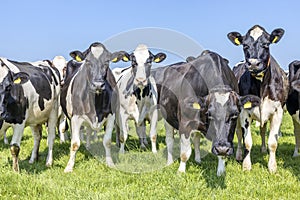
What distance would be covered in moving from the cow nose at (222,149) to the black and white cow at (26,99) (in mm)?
3411

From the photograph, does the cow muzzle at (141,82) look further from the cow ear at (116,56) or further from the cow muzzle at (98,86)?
the cow muzzle at (98,86)

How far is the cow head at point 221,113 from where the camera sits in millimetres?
5301

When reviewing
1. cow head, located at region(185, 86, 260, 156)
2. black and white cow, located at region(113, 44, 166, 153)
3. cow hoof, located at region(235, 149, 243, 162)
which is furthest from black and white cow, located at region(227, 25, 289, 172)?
black and white cow, located at region(113, 44, 166, 153)

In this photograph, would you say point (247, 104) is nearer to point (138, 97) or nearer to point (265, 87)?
point (265, 87)

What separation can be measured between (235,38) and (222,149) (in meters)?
2.87

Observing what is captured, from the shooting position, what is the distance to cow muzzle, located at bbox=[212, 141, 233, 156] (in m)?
5.20

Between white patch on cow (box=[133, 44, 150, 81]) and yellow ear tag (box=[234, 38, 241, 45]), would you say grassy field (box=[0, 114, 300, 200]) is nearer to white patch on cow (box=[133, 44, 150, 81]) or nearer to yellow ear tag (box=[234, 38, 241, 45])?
white patch on cow (box=[133, 44, 150, 81])

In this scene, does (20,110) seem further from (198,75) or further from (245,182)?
(245,182)

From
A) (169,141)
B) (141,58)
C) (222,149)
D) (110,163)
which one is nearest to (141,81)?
(141,58)

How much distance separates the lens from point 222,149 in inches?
205

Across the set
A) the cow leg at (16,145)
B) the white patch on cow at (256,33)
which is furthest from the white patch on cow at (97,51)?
the white patch on cow at (256,33)

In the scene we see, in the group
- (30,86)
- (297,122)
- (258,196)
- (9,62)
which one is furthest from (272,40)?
(9,62)

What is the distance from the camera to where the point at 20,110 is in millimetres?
6742

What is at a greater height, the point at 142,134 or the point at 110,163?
the point at 110,163
